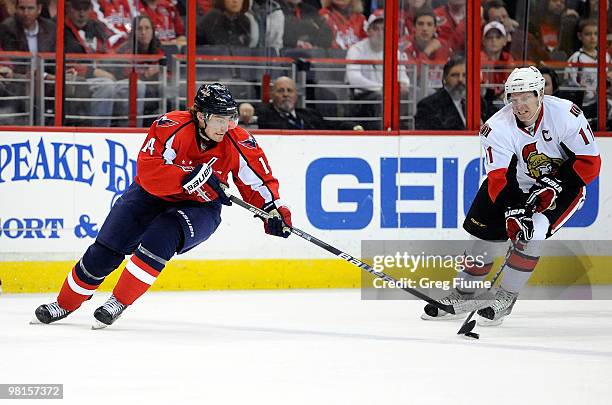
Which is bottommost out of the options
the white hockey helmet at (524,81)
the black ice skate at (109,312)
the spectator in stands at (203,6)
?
the black ice skate at (109,312)

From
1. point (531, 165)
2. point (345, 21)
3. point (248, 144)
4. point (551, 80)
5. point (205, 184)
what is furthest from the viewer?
point (551, 80)

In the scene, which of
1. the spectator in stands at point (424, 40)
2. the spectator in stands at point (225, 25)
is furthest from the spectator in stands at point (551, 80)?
the spectator in stands at point (225, 25)

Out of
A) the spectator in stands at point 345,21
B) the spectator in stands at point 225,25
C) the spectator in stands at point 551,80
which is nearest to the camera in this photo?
the spectator in stands at point 225,25

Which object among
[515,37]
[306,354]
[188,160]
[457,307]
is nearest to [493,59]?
[515,37]

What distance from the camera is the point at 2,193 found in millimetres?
6129

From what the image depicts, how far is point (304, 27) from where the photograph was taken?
21.7 feet

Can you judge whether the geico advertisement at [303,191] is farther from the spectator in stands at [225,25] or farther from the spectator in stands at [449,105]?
the spectator in stands at [225,25]

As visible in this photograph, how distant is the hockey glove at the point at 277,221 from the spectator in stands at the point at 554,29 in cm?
255

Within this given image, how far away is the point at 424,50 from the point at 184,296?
1.98m

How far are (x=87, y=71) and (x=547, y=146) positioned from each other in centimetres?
260

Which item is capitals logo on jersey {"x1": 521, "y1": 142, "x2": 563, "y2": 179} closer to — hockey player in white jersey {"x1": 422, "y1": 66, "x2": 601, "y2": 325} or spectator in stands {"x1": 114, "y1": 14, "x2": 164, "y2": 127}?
hockey player in white jersey {"x1": 422, "y1": 66, "x2": 601, "y2": 325}

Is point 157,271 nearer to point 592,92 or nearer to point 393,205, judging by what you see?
point 393,205

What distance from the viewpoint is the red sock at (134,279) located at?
4.64 m

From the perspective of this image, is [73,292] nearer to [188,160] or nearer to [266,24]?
[188,160]
